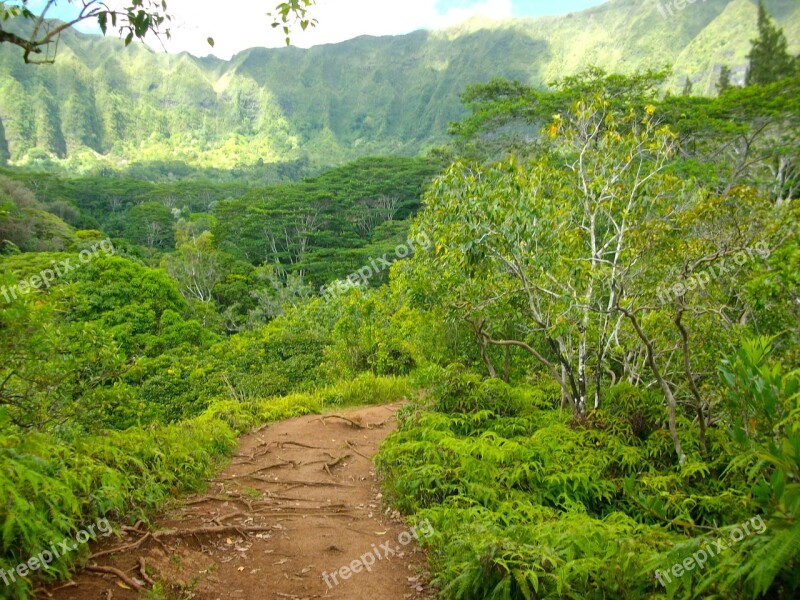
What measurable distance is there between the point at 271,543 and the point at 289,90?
169 m

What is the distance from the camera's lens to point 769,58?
28.0 meters

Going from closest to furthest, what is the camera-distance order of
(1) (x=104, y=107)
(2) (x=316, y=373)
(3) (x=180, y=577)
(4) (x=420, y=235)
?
(3) (x=180, y=577) < (4) (x=420, y=235) < (2) (x=316, y=373) < (1) (x=104, y=107)

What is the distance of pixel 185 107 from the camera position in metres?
146

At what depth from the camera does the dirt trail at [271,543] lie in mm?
4027

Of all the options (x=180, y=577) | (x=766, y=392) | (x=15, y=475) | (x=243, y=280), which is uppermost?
(x=766, y=392)

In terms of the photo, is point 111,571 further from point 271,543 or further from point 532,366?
point 532,366

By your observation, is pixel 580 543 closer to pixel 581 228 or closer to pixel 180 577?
pixel 180 577

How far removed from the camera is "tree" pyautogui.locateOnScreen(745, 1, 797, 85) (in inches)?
1051

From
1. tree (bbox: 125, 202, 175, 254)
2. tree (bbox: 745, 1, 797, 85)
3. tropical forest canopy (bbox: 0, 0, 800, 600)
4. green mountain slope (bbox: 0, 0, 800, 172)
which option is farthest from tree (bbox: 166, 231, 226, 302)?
green mountain slope (bbox: 0, 0, 800, 172)

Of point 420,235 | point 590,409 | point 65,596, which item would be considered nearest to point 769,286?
point 590,409

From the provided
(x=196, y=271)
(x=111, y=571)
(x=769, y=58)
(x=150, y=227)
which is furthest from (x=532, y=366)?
(x=150, y=227)

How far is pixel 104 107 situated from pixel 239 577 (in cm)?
15960

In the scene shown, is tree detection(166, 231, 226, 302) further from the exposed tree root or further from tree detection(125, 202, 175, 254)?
the exposed tree root

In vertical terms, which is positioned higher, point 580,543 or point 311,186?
point 311,186
